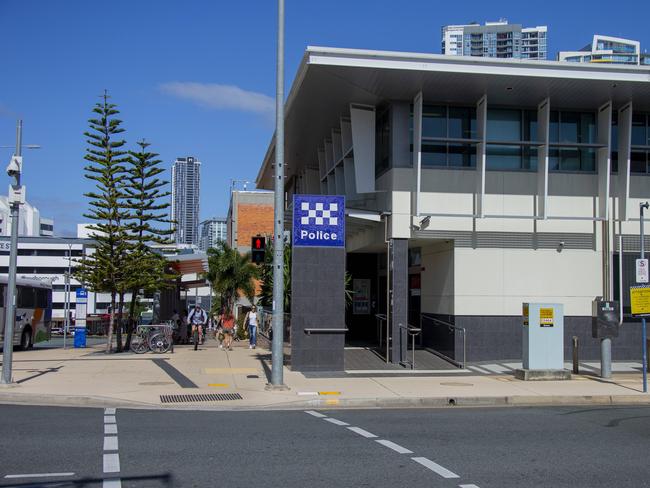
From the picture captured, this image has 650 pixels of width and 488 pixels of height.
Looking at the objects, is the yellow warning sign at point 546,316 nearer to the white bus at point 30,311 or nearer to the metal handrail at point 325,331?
the metal handrail at point 325,331

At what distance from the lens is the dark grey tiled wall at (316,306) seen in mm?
18781

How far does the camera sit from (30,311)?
30141 mm

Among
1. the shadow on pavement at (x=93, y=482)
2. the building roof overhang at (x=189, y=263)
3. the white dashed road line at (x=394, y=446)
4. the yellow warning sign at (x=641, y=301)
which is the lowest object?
the white dashed road line at (x=394, y=446)

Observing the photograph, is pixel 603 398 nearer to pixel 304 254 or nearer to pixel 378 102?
pixel 304 254

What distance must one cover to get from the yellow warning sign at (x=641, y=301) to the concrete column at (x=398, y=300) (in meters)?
6.48

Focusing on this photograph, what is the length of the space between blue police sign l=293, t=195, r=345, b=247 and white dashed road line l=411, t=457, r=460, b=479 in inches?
424

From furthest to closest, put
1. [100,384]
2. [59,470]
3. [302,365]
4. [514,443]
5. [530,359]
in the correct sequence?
[302,365] → [530,359] → [100,384] → [514,443] → [59,470]

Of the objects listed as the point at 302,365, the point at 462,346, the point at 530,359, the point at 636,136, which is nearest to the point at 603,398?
the point at 530,359

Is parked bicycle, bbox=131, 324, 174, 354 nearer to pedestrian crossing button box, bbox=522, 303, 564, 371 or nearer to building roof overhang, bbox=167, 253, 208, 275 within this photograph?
building roof overhang, bbox=167, 253, 208, 275

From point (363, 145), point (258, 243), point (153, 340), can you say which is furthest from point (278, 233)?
point (153, 340)

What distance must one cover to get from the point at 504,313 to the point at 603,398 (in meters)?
6.28

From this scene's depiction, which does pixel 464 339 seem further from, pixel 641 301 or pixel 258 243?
pixel 258 243

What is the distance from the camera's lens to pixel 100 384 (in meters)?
16.2

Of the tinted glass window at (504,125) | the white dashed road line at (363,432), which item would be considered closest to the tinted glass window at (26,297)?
the tinted glass window at (504,125)
